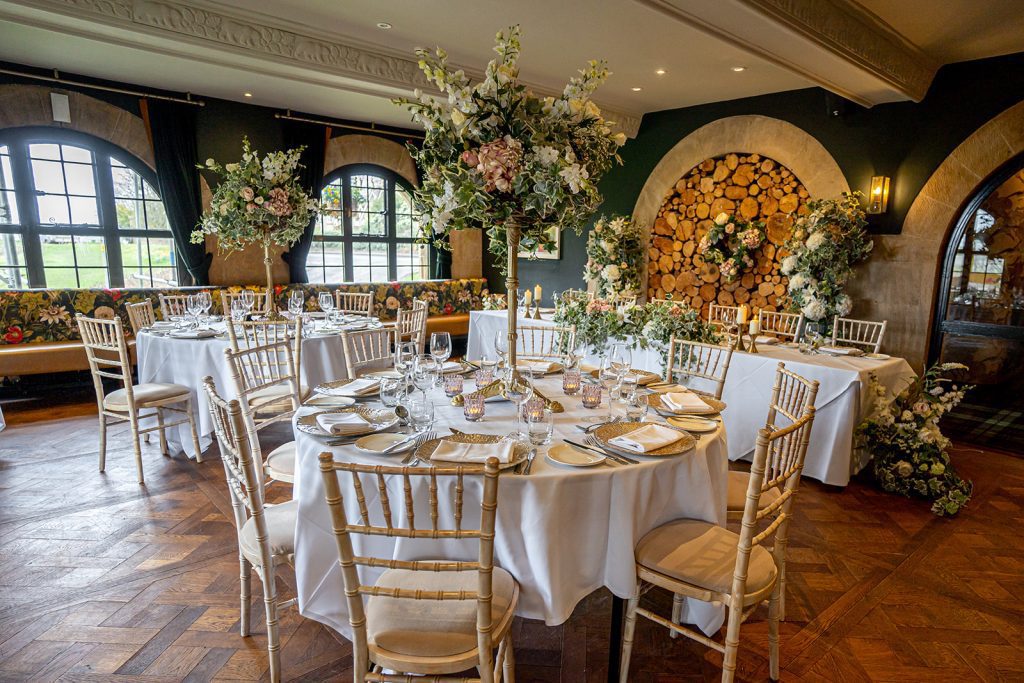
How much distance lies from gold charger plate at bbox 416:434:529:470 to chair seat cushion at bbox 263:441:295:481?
0.89 metres

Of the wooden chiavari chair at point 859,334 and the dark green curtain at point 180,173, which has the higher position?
the dark green curtain at point 180,173

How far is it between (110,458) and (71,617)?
6.55ft

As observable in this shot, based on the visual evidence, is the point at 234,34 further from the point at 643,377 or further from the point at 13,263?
the point at 643,377

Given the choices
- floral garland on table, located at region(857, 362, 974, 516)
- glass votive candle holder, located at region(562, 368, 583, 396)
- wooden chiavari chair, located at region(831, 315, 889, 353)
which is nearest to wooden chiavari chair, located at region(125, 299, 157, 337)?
glass votive candle holder, located at region(562, 368, 583, 396)

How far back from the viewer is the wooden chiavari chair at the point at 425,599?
1.36 metres

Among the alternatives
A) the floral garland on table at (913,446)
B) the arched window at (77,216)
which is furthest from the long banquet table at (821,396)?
the arched window at (77,216)

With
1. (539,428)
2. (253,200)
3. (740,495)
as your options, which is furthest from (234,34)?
(740,495)

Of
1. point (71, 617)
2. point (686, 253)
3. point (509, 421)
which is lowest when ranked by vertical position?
point (71, 617)

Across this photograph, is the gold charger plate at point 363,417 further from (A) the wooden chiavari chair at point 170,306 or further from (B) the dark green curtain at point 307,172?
(B) the dark green curtain at point 307,172

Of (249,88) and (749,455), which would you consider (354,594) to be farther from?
(249,88)

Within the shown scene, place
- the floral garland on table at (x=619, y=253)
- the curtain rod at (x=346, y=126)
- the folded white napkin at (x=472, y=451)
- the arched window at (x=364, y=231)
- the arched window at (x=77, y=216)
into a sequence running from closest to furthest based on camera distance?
the folded white napkin at (x=472, y=451)
the arched window at (x=77, y=216)
the curtain rod at (x=346, y=126)
the floral garland on table at (x=619, y=253)
the arched window at (x=364, y=231)

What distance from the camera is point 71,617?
7.50 feet

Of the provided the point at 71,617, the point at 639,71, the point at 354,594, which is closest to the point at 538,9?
the point at 639,71

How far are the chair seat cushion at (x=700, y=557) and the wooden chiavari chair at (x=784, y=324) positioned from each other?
3.12 m
